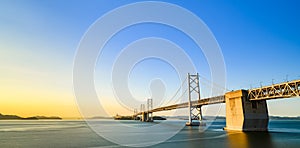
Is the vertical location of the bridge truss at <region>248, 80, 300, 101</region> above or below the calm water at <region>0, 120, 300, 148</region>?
above

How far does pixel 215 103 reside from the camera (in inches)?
2201

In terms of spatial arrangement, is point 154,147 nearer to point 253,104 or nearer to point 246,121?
point 246,121

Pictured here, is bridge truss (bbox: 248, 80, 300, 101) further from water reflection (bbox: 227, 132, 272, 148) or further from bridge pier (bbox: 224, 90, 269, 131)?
water reflection (bbox: 227, 132, 272, 148)

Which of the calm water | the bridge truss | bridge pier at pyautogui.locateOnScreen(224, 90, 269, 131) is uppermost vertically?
the bridge truss

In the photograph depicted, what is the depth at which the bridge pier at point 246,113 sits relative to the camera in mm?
41625

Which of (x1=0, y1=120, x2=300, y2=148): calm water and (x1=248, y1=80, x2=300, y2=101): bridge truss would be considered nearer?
(x1=0, y1=120, x2=300, y2=148): calm water

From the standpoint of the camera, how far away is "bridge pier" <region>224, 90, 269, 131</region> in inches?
1639

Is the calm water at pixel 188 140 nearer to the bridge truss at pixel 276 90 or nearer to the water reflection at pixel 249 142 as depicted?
the water reflection at pixel 249 142

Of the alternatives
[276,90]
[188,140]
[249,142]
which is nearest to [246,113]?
[276,90]

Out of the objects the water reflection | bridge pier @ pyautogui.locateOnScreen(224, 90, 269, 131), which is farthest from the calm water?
bridge pier @ pyautogui.locateOnScreen(224, 90, 269, 131)

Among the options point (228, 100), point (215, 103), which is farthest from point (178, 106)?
point (228, 100)

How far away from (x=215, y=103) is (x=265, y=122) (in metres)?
13.6

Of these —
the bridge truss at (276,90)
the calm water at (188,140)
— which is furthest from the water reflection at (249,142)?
the bridge truss at (276,90)

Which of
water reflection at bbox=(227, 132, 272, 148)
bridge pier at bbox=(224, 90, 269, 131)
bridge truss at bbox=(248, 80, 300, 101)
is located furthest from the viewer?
bridge pier at bbox=(224, 90, 269, 131)
